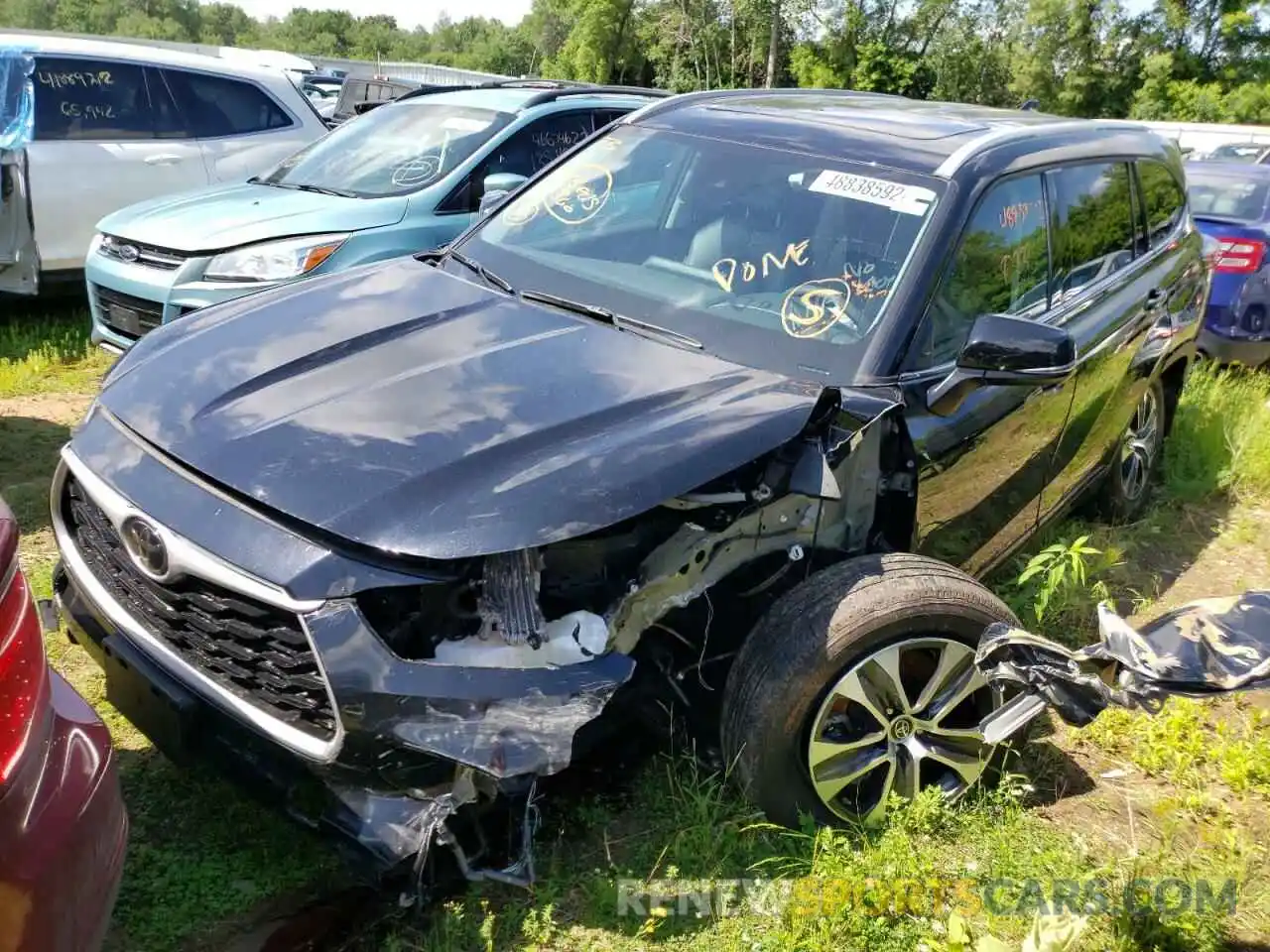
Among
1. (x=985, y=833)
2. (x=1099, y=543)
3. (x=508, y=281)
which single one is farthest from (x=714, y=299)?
(x=1099, y=543)

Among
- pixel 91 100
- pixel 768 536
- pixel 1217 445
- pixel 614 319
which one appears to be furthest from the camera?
pixel 91 100

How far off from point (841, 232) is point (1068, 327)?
1.09 meters

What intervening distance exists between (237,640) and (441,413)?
0.69 meters

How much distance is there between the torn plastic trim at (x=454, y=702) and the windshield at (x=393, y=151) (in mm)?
4459

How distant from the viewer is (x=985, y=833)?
9.72 feet

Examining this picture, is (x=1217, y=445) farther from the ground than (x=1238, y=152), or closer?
closer

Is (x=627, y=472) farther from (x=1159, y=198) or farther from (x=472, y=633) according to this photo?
(x=1159, y=198)

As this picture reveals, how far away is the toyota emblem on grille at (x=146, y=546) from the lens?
229cm

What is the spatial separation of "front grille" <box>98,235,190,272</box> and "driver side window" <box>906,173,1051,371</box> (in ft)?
13.5

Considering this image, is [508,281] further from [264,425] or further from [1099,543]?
[1099,543]

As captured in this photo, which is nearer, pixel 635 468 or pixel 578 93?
pixel 635 468

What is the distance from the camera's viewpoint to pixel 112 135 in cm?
714

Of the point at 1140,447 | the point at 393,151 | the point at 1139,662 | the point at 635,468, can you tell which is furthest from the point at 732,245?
the point at 393,151

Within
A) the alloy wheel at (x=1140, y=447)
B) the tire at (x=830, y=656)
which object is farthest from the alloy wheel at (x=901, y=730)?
the alloy wheel at (x=1140, y=447)
